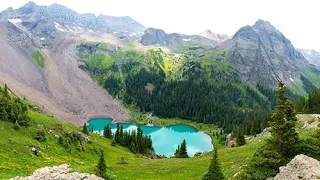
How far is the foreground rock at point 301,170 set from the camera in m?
22.6

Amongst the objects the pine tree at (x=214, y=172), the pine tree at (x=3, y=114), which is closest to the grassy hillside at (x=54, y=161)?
the pine tree at (x=3, y=114)

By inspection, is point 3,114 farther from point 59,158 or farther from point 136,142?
point 136,142

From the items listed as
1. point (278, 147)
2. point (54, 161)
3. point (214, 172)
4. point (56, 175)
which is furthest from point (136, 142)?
point (278, 147)

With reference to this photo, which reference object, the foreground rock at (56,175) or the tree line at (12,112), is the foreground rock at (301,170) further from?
the tree line at (12,112)

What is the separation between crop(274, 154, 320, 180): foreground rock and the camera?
889 inches

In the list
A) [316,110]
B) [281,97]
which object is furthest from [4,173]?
[316,110]

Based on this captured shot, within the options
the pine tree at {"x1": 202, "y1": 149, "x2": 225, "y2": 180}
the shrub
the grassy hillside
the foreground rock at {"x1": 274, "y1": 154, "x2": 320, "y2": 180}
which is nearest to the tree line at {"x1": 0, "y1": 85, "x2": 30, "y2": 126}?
the grassy hillside

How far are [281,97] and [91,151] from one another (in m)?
55.8

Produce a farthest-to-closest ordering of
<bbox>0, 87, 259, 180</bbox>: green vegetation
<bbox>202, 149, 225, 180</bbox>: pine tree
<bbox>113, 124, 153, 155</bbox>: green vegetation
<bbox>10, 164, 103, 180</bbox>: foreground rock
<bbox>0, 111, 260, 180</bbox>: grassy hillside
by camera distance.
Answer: <bbox>113, 124, 153, 155</bbox>: green vegetation → <bbox>0, 87, 259, 180</bbox>: green vegetation → <bbox>0, 111, 260, 180</bbox>: grassy hillside → <bbox>202, 149, 225, 180</bbox>: pine tree → <bbox>10, 164, 103, 180</bbox>: foreground rock

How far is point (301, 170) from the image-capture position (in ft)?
78.7

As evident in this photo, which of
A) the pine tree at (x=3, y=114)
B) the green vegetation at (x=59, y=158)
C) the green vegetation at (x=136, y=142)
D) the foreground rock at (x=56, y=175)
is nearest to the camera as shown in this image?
the foreground rock at (x=56, y=175)

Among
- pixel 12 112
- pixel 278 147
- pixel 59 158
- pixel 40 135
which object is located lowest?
pixel 59 158

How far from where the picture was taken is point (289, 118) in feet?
100

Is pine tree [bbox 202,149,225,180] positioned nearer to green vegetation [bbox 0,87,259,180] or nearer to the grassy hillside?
the grassy hillside
